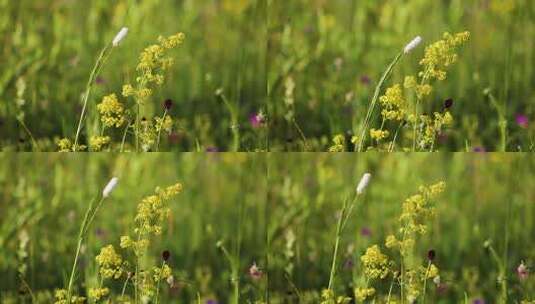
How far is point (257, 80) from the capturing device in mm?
Result: 2041

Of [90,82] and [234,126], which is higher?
[90,82]

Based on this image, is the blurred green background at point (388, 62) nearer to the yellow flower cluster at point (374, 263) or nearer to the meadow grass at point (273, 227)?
the meadow grass at point (273, 227)

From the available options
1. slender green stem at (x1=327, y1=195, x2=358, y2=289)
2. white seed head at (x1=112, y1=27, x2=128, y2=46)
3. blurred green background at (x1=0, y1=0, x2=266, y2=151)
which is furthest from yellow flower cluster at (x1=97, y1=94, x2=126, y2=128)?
slender green stem at (x1=327, y1=195, x2=358, y2=289)

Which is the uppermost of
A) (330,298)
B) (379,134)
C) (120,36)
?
(120,36)

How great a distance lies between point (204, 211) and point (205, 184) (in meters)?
0.06

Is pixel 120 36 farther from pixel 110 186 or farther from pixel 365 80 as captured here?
pixel 365 80

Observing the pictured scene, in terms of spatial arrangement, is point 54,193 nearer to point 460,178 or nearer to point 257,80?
point 257,80

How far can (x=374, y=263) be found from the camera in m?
2.03

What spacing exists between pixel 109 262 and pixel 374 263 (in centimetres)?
60

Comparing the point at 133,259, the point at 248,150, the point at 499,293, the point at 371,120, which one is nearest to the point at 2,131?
the point at 133,259

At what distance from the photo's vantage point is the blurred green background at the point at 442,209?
2033mm

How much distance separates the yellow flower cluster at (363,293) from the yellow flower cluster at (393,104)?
39 centimetres

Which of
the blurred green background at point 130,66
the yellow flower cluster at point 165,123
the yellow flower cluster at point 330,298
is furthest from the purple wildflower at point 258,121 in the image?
the yellow flower cluster at point 330,298

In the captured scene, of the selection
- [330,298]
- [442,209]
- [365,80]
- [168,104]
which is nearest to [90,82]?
[168,104]
